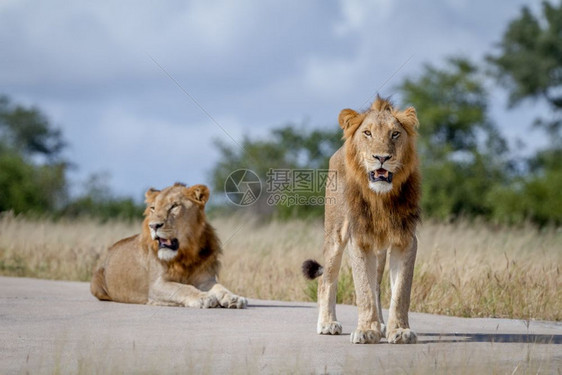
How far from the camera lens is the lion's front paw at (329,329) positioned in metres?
5.97

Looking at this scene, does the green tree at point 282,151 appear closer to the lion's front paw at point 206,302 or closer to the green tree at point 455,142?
the green tree at point 455,142

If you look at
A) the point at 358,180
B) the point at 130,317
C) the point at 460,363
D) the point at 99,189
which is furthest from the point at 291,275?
the point at 99,189

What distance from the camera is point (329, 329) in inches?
235

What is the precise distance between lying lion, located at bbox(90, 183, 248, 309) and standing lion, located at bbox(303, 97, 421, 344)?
2440 millimetres

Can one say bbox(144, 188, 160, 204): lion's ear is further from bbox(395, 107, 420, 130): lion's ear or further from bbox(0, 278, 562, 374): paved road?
bbox(395, 107, 420, 130): lion's ear

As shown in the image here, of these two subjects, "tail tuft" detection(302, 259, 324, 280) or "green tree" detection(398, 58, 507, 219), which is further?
"green tree" detection(398, 58, 507, 219)

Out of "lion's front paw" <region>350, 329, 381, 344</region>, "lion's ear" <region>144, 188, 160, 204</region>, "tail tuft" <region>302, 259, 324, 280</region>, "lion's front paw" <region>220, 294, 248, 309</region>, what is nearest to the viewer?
"lion's front paw" <region>350, 329, 381, 344</region>

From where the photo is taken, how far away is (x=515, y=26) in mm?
34688

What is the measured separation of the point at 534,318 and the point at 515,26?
94.1 feet

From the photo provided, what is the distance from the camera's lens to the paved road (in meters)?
4.59

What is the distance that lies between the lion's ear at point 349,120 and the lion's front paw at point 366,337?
1.27 metres

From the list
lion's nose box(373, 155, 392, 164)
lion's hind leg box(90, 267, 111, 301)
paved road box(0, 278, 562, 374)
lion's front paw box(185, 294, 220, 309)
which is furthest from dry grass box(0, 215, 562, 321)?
lion's nose box(373, 155, 392, 164)

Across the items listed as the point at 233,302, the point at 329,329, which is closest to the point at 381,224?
the point at 329,329

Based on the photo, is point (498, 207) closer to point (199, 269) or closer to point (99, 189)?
point (99, 189)
